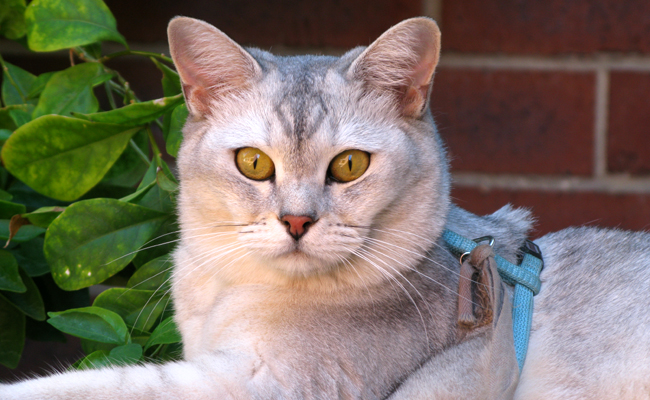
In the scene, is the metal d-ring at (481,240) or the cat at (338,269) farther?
the metal d-ring at (481,240)

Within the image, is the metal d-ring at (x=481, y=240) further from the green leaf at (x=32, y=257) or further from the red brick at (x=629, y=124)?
the red brick at (x=629, y=124)

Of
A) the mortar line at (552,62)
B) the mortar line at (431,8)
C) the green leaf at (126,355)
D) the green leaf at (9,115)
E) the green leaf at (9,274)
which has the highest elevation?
the mortar line at (431,8)

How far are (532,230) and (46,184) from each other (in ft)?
3.39

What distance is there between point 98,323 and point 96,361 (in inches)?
2.5

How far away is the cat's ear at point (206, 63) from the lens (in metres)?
1.19

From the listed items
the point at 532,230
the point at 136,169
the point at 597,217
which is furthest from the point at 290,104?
the point at 597,217

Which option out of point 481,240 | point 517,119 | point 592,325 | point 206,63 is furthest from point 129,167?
point 517,119

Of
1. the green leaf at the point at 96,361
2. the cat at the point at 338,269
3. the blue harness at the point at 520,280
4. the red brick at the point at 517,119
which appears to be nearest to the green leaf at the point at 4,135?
the cat at the point at 338,269

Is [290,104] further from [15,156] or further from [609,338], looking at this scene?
[609,338]

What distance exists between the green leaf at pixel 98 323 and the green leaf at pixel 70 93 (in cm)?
42

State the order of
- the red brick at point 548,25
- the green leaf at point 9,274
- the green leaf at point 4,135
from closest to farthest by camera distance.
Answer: the green leaf at point 9,274 < the green leaf at point 4,135 < the red brick at point 548,25

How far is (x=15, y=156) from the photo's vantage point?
1154 millimetres

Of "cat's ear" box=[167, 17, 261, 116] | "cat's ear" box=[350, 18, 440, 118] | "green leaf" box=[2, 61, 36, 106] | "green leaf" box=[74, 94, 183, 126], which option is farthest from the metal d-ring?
"green leaf" box=[2, 61, 36, 106]

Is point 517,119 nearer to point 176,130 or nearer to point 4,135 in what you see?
point 176,130
